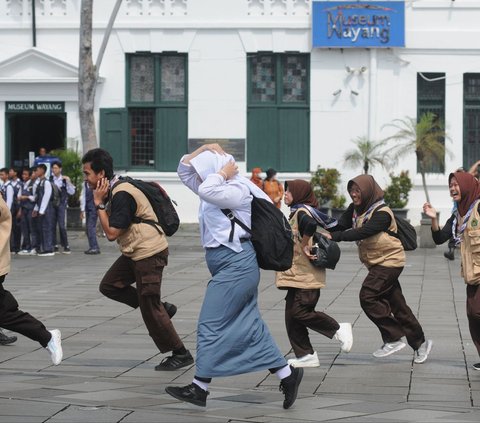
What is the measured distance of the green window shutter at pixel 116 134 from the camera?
33.1 metres

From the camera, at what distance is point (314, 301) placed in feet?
36.0

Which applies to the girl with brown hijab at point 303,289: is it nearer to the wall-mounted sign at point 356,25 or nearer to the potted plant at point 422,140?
the potted plant at point 422,140

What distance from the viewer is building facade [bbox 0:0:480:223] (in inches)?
1293

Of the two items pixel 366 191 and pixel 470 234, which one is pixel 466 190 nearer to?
pixel 470 234

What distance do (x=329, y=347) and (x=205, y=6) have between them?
22.0 metres

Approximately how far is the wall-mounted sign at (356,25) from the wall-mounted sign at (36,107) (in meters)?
6.52

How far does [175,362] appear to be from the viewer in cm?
1073

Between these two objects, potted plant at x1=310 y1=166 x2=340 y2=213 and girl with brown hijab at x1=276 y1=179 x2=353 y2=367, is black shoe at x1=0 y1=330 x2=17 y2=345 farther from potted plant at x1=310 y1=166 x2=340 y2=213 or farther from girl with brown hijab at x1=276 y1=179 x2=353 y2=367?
potted plant at x1=310 y1=166 x2=340 y2=213

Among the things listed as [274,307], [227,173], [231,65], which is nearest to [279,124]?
[231,65]

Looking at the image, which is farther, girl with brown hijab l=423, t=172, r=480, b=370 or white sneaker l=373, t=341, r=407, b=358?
white sneaker l=373, t=341, r=407, b=358

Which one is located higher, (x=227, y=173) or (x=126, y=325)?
(x=227, y=173)

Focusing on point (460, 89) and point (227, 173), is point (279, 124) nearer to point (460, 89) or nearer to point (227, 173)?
point (460, 89)

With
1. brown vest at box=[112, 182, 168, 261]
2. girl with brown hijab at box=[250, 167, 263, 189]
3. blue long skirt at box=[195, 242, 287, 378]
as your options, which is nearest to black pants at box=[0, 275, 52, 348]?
brown vest at box=[112, 182, 168, 261]

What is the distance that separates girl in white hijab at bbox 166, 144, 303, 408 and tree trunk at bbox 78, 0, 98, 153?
20196 millimetres
